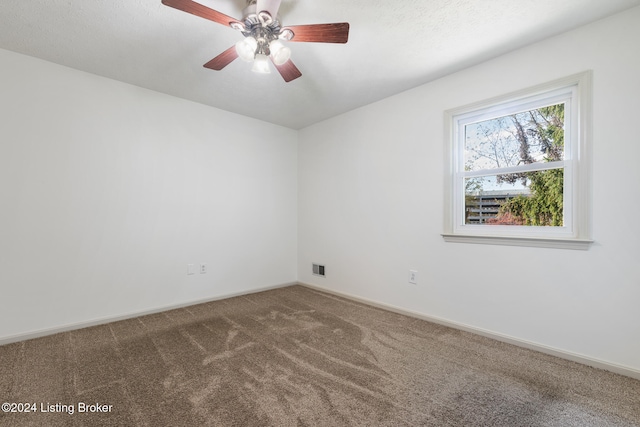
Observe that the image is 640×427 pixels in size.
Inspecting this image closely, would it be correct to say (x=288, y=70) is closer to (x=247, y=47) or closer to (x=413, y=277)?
(x=247, y=47)

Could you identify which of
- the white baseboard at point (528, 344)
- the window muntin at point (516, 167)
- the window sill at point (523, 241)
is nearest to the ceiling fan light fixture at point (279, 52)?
the window muntin at point (516, 167)

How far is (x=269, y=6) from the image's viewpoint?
1.59m

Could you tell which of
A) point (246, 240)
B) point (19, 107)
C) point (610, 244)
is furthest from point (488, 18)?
point (19, 107)

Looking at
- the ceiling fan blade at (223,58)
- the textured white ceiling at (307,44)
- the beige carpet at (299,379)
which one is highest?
the textured white ceiling at (307,44)

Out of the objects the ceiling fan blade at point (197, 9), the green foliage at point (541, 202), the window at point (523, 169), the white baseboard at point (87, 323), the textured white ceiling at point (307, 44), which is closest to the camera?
the ceiling fan blade at point (197, 9)

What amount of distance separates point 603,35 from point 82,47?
4010mm

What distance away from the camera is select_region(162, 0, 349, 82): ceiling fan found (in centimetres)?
158

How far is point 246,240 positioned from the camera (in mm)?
3799

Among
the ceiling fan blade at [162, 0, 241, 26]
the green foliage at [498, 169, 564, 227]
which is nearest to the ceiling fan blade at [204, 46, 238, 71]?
the ceiling fan blade at [162, 0, 241, 26]

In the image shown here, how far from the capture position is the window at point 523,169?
6.62 feet

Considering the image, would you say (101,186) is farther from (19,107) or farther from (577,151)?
(577,151)

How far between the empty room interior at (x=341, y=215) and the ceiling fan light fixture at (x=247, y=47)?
21 mm

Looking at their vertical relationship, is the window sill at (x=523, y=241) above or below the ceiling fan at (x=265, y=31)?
below

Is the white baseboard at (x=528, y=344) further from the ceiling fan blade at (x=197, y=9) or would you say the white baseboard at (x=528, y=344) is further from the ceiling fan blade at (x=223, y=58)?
the ceiling fan blade at (x=197, y=9)
